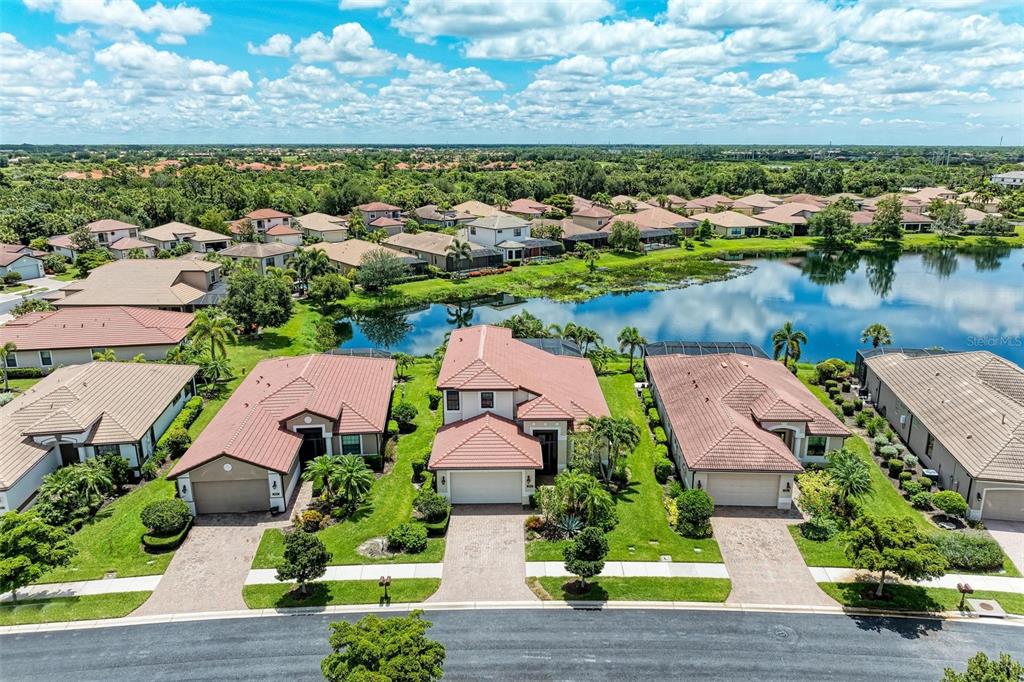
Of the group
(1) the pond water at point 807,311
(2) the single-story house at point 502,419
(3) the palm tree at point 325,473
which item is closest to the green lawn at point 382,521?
(3) the palm tree at point 325,473

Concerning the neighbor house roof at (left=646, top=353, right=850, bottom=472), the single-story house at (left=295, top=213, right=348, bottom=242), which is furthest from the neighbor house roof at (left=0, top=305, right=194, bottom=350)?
the single-story house at (left=295, top=213, right=348, bottom=242)

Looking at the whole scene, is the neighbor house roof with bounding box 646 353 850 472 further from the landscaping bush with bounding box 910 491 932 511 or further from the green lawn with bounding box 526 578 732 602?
the green lawn with bounding box 526 578 732 602

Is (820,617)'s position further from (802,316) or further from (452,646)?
(802,316)

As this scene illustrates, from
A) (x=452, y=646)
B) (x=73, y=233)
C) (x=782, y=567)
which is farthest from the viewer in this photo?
(x=73, y=233)

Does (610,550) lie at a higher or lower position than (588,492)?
lower

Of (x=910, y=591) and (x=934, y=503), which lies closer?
(x=910, y=591)

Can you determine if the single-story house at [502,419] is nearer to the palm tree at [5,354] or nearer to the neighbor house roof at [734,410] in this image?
the neighbor house roof at [734,410]

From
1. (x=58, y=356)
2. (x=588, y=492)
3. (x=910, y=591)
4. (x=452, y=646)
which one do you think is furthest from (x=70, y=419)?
(x=910, y=591)

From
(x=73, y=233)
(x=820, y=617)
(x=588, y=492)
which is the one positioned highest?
(x=73, y=233)
